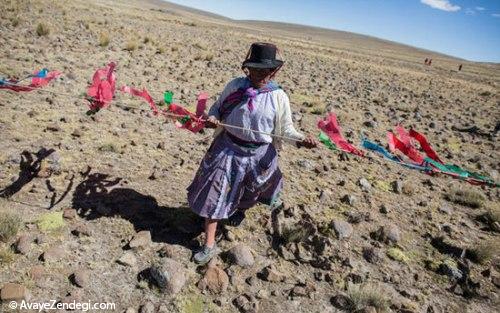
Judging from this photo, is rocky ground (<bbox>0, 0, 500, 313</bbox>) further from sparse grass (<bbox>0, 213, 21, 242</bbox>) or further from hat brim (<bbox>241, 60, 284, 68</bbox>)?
hat brim (<bbox>241, 60, 284, 68</bbox>)

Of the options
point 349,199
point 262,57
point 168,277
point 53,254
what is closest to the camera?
point 168,277

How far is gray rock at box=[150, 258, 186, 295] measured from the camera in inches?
132

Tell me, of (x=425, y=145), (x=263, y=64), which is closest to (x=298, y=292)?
(x=425, y=145)

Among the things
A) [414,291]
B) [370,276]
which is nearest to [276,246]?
[370,276]

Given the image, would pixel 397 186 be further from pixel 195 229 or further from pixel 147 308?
pixel 147 308

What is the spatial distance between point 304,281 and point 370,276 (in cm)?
78

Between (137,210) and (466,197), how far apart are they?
533 centimetres

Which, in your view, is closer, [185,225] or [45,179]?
A: [185,225]

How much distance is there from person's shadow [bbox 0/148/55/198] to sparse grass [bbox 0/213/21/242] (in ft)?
2.35

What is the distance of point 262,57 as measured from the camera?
11.7 ft

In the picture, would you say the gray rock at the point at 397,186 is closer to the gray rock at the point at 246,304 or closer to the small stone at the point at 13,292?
the gray rock at the point at 246,304

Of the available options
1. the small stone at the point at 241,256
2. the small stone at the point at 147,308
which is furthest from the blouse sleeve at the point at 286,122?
the small stone at the point at 147,308

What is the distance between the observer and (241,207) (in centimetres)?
421

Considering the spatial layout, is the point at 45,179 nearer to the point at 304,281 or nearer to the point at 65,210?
the point at 65,210
